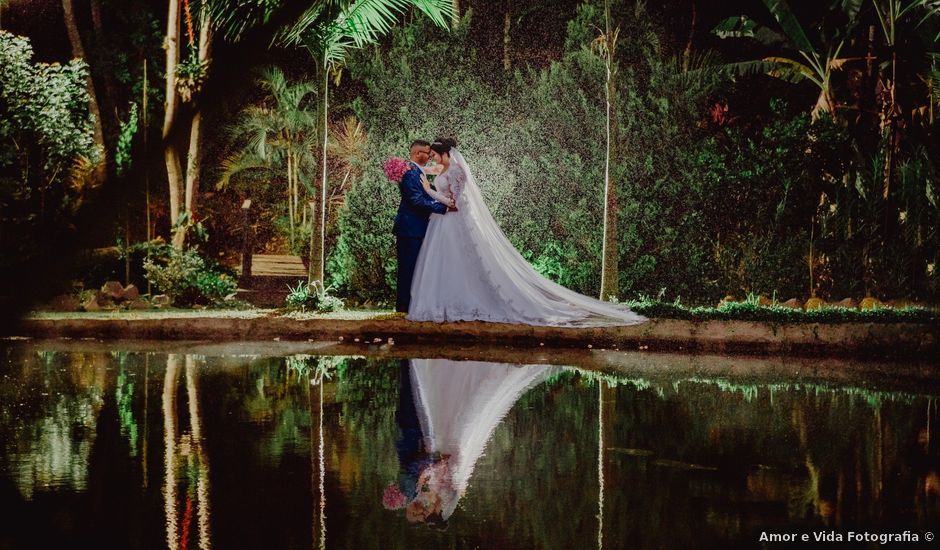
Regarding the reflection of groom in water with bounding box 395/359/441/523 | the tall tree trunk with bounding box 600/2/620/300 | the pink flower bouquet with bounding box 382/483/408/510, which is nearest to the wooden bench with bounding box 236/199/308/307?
the tall tree trunk with bounding box 600/2/620/300

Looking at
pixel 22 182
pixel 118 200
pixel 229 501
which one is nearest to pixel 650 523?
pixel 229 501

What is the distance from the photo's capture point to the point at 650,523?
237 inches

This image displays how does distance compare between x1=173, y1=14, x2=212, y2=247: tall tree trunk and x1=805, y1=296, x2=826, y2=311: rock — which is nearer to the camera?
x1=805, y1=296, x2=826, y2=311: rock

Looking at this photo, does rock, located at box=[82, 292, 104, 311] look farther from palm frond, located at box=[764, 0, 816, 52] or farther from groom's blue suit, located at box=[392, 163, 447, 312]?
palm frond, located at box=[764, 0, 816, 52]

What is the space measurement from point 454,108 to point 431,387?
30.4ft

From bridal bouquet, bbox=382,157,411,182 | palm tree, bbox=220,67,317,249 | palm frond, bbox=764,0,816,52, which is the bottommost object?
bridal bouquet, bbox=382,157,411,182

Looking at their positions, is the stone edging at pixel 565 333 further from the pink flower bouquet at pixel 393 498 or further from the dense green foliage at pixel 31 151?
the pink flower bouquet at pixel 393 498

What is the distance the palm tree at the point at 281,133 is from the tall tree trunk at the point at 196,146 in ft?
3.25

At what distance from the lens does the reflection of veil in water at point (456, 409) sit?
7270 millimetres

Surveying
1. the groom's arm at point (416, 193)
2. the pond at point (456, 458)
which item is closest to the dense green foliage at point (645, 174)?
the groom's arm at point (416, 193)

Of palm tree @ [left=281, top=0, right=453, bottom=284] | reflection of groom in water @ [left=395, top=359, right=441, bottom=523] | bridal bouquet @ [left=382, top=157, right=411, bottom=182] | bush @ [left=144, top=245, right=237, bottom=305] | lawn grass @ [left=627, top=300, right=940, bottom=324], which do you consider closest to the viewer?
reflection of groom in water @ [left=395, top=359, right=441, bottom=523]

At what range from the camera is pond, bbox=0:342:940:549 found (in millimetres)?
5914

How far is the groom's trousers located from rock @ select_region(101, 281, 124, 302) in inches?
213

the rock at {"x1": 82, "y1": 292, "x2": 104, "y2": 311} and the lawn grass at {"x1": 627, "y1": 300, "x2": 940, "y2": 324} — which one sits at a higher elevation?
the lawn grass at {"x1": 627, "y1": 300, "x2": 940, "y2": 324}
